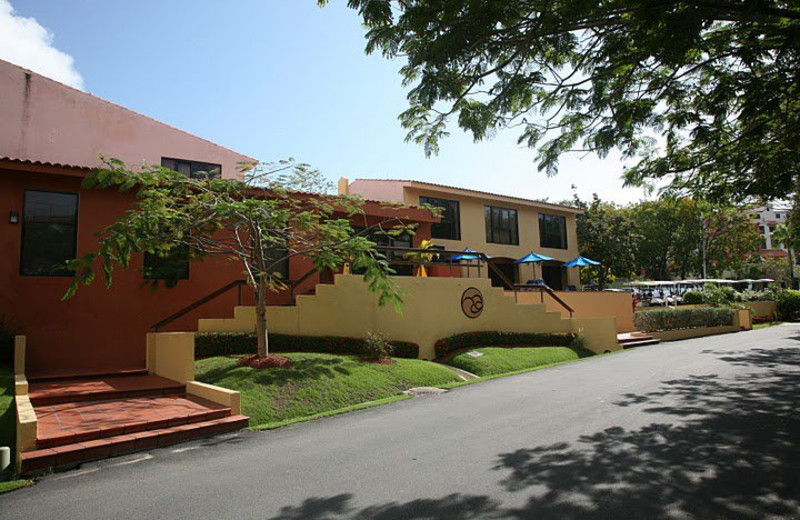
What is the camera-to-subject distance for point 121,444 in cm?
684

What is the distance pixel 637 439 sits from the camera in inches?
250

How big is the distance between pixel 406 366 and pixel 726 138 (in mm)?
8211

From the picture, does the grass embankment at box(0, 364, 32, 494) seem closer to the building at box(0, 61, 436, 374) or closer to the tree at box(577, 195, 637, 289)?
the building at box(0, 61, 436, 374)

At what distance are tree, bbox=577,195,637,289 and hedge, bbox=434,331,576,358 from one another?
622 inches

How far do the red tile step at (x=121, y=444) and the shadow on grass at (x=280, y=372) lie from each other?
169 cm

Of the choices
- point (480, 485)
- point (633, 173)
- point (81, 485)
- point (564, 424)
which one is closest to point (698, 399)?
point (564, 424)

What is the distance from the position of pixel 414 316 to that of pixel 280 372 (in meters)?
5.75

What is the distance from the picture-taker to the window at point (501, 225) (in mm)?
26828

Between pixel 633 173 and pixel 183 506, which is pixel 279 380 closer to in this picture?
pixel 183 506

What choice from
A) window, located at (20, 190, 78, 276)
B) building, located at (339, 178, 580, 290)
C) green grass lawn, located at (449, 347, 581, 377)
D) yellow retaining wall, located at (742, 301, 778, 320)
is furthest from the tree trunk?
yellow retaining wall, located at (742, 301, 778, 320)

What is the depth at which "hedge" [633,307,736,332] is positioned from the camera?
76.9 ft

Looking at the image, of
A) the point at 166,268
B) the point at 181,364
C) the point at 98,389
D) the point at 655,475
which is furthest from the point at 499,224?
the point at 655,475

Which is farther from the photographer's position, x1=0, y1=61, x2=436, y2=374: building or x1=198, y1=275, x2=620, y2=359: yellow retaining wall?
x1=198, y1=275, x2=620, y2=359: yellow retaining wall

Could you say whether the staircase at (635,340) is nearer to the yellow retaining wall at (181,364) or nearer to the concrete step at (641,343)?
the concrete step at (641,343)
